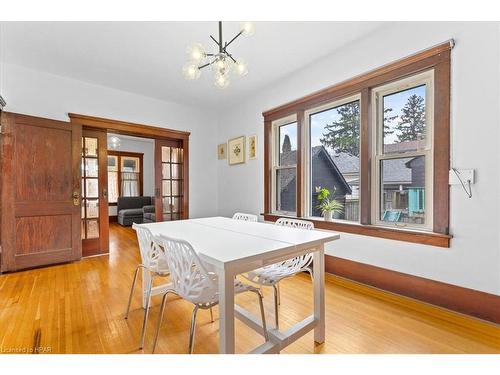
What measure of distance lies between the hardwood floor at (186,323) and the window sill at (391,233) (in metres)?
0.58

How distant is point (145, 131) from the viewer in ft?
13.9

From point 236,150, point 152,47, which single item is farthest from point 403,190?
point 152,47

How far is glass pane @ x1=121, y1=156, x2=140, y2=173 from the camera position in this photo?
763 cm

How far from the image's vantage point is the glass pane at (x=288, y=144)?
362 centimetres

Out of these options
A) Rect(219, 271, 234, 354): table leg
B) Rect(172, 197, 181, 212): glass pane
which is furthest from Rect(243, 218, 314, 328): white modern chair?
Rect(172, 197, 181, 212): glass pane

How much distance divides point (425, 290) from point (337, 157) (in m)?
1.65

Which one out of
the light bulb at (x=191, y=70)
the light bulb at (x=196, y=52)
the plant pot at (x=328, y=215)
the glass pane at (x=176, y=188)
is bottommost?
the plant pot at (x=328, y=215)

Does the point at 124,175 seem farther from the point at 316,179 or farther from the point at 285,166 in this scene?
the point at 316,179

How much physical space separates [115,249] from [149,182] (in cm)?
410

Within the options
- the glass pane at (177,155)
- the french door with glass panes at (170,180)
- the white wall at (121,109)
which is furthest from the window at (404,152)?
the glass pane at (177,155)

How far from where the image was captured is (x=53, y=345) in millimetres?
1665

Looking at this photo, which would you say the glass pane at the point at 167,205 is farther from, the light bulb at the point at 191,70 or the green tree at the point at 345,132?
the light bulb at the point at 191,70

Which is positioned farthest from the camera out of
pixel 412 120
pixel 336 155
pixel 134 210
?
pixel 134 210

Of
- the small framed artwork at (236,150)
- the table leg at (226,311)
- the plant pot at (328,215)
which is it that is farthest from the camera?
the small framed artwork at (236,150)
